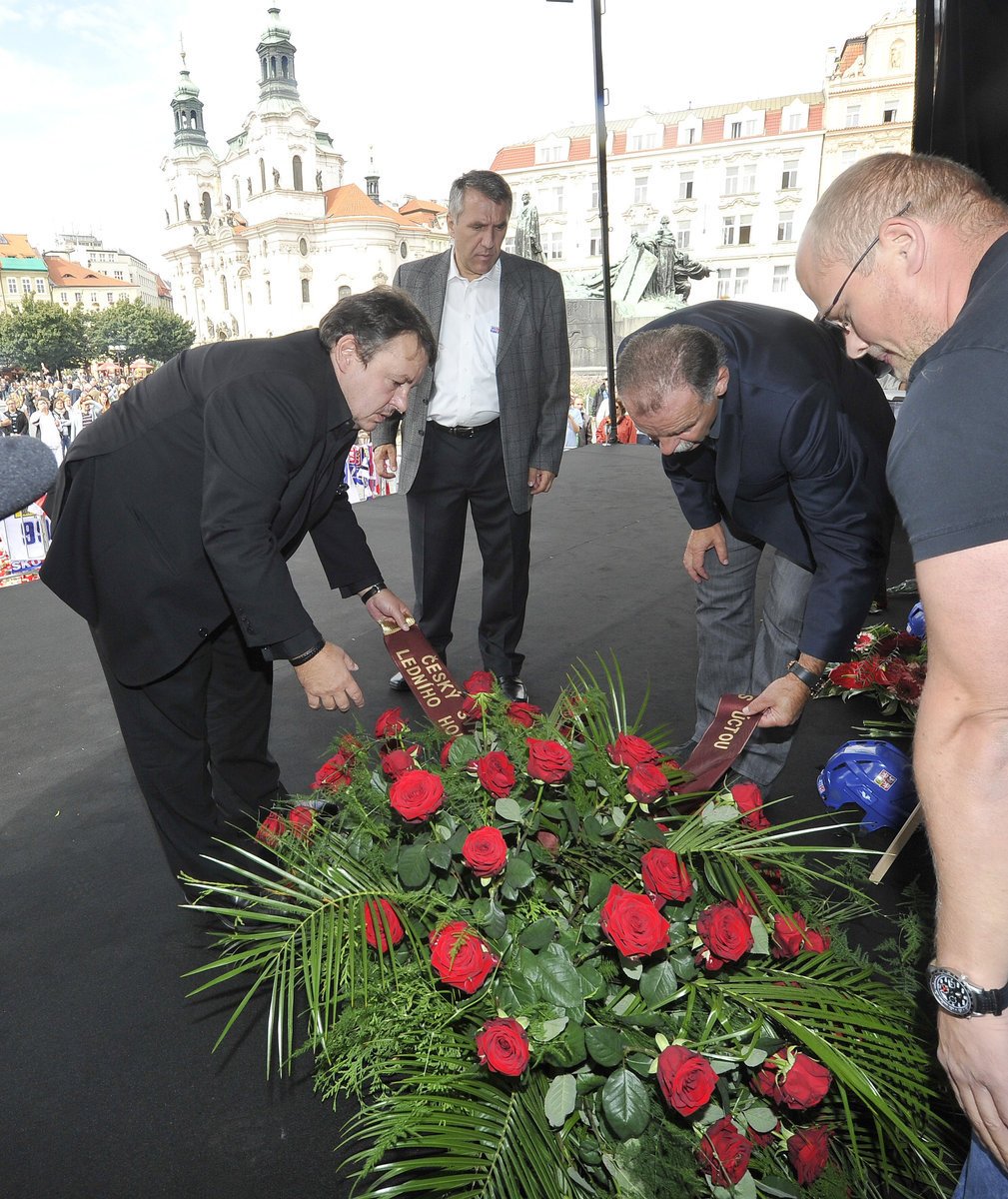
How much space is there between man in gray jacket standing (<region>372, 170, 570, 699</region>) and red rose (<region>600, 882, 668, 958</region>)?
1.97m

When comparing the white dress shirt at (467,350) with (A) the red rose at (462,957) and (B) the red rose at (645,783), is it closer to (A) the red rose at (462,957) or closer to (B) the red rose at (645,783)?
(B) the red rose at (645,783)

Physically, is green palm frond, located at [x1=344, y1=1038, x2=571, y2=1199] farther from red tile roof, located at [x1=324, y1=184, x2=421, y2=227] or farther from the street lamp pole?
red tile roof, located at [x1=324, y1=184, x2=421, y2=227]

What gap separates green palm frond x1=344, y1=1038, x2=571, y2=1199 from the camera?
759mm

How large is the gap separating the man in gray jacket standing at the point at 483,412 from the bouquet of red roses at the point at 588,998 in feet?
5.62

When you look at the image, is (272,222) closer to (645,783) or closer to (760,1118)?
(645,783)

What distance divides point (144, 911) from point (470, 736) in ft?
3.64

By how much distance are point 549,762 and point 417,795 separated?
0.17m

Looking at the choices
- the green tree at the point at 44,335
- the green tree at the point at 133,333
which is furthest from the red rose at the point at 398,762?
the green tree at the point at 133,333

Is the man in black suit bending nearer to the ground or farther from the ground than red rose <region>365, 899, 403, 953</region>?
farther from the ground

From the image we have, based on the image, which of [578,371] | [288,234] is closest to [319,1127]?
[578,371]

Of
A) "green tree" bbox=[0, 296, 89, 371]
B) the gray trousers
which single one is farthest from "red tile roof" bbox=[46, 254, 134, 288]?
the gray trousers

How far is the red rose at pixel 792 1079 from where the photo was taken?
796 millimetres

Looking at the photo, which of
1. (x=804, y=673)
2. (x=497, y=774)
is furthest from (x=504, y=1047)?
(x=804, y=673)

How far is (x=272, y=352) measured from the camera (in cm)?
142
